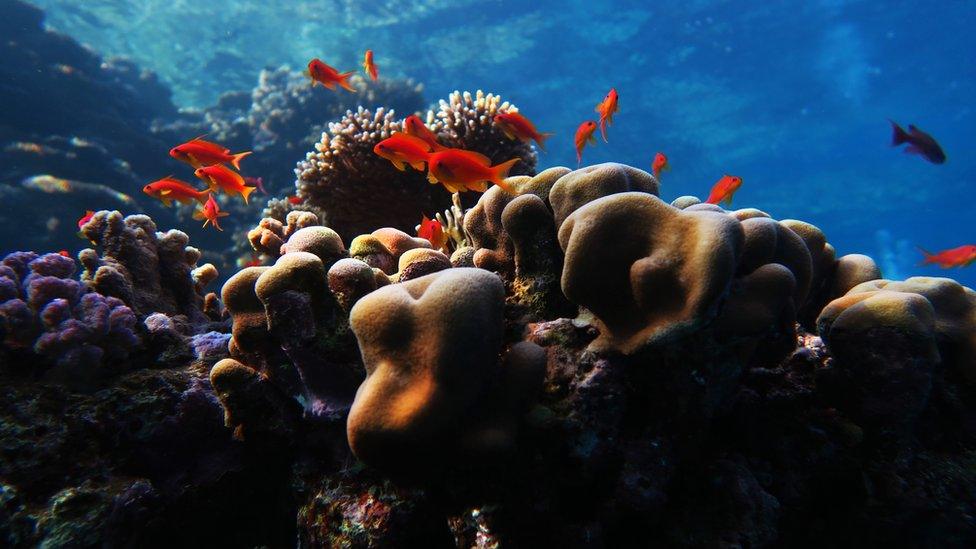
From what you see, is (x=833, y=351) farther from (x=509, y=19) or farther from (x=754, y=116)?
Answer: (x=754, y=116)

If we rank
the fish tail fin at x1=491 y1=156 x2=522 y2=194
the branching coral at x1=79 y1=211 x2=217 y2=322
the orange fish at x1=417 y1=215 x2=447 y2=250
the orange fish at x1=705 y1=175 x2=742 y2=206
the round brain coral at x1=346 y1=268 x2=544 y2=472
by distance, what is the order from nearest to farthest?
the round brain coral at x1=346 y1=268 x2=544 y2=472 → the fish tail fin at x1=491 y1=156 x2=522 y2=194 → the branching coral at x1=79 y1=211 x2=217 y2=322 → the orange fish at x1=417 y1=215 x2=447 y2=250 → the orange fish at x1=705 y1=175 x2=742 y2=206

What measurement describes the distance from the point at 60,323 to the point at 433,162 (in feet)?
7.09

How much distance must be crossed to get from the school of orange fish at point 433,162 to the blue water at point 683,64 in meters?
28.4

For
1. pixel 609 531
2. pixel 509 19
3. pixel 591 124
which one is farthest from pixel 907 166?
pixel 609 531

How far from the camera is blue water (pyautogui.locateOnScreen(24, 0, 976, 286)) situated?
28406 millimetres

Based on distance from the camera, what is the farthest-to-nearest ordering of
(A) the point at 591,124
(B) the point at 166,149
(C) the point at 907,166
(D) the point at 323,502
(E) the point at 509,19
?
(C) the point at 907,166, (E) the point at 509,19, (B) the point at 166,149, (A) the point at 591,124, (D) the point at 323,502

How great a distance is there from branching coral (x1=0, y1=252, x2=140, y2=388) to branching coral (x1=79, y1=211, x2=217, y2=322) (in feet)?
1.12

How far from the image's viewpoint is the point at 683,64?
3138 centimetres

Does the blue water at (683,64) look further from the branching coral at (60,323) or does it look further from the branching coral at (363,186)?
the branching coral at (60,323)

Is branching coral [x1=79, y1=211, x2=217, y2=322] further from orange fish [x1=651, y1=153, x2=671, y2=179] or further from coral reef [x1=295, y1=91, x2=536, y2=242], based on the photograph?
orange fish [x1=651, y1=153, x2=671, y2=179]

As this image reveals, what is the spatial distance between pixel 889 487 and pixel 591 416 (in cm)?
158

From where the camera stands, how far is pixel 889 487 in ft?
6.78

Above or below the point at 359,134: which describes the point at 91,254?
below

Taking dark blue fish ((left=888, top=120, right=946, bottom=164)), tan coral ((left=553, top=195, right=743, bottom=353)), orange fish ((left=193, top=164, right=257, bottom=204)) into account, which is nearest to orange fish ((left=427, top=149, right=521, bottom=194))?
tan coral ((left=553, top=195, right=743, bottom=353))
